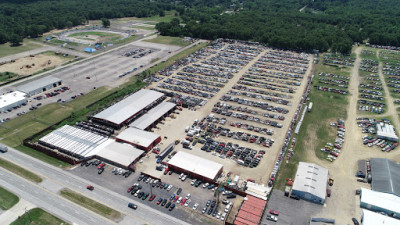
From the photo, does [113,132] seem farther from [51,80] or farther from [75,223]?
[51,80]

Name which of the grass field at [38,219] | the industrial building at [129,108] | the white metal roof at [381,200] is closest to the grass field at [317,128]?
the white metal roof at [381,200]

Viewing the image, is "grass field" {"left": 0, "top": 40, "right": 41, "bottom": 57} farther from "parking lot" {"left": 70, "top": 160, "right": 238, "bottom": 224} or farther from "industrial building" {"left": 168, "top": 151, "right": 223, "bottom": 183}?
"industrial building" {"left": 168, "top": 151, "right": 223, "bottom": 183}

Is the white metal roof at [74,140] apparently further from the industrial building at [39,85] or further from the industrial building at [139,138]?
the industrial building at [39,85]

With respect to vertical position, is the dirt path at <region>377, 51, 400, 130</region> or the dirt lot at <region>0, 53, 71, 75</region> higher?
the dirt lot at <region>0, 53, 71, 75</region>

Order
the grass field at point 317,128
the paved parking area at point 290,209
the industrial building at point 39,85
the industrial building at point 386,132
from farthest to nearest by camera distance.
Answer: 1. the industrial building at point 39,85
2. the industrial building at point 386,132
3. the grass field at point 317,128
4. the paved parking area at point 290,209

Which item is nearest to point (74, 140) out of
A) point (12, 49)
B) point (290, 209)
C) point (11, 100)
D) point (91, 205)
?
point (91, 205)

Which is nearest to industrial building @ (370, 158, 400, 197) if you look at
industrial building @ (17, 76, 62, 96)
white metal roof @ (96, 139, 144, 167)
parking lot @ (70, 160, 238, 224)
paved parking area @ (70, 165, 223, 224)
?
parking lot @ (70, 160, 238, 224)

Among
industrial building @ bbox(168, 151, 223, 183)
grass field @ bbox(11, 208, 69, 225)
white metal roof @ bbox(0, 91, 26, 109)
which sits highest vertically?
white metal roof @ bbox(0, 91, 26, 109)
